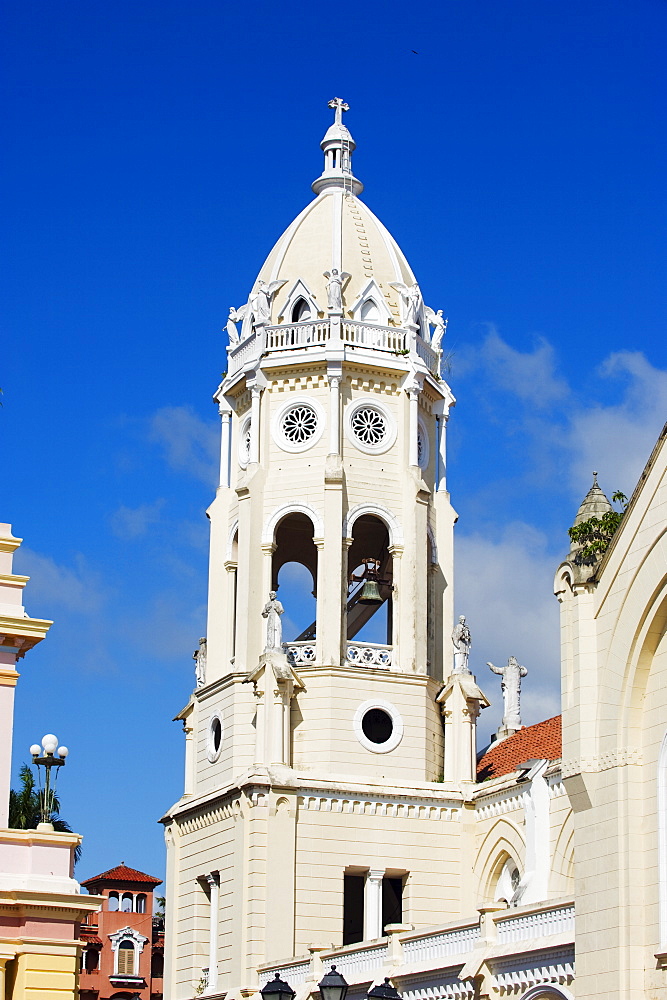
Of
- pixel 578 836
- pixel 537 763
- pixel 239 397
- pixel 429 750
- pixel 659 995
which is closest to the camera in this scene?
pixel 659 995

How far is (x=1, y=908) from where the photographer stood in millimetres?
29484

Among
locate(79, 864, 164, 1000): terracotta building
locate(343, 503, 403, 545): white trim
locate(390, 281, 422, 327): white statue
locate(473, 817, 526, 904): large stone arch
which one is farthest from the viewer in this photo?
locate(79, 864, 164, 1000): terracotta building

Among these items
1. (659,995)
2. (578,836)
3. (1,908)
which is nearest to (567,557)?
(578,836)

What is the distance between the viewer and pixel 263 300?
1956 inches

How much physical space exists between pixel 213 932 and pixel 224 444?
1361 cm

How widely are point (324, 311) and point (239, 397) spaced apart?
3.58 m

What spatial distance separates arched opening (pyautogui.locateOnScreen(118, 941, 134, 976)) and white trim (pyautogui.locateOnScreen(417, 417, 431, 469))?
129 ft

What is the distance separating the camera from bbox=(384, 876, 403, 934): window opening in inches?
1811

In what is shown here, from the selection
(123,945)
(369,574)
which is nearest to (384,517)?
(369,574)

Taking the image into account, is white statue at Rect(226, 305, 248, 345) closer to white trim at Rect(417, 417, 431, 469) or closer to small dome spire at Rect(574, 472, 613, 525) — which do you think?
white trim at Rect(417, 417, 431, 469)

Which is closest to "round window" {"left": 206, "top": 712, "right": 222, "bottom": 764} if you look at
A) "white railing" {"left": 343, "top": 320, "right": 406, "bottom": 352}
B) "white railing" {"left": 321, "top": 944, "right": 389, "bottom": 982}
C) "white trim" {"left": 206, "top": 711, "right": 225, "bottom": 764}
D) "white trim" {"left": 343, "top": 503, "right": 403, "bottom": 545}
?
"white trim" {"left": 206, "top": 711, "right": 225, "bottom": 764}

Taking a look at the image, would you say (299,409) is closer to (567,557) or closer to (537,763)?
(537,763)

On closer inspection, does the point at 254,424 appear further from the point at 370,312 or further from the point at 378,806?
the point at 378,806

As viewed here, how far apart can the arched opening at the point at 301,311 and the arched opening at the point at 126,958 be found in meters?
40.9
